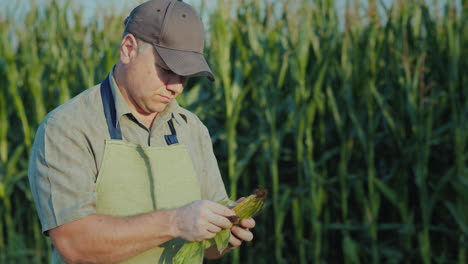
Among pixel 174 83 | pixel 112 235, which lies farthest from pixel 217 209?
pixel 174 83

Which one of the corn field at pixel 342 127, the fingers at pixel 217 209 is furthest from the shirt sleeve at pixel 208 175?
the corn field at pixel 342 127

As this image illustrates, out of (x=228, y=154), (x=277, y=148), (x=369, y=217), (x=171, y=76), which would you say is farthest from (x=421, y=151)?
(x=171, y=76)

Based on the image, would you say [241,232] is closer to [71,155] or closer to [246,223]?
[246,223]

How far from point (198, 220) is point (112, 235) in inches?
9.4

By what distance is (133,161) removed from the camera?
70.4 inches

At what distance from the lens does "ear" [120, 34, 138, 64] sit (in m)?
1.78

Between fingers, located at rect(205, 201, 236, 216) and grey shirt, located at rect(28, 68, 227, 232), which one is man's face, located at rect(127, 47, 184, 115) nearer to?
grey shirt, located at rect(28, 68, 227, 232)

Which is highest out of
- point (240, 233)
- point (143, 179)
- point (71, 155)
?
point (71, 155)

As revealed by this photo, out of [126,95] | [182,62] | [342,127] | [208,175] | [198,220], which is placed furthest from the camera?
[342,127]

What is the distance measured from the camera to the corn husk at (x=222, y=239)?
1774 mm

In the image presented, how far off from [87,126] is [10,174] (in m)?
3.65

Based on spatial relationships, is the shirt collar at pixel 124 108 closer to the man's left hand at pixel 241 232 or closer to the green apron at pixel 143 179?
the green apron at pixel 143 179

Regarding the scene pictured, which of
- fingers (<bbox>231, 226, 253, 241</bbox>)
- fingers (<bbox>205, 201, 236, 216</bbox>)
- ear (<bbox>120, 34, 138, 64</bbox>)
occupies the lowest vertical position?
fingers (<bbox>231, 226, 253, 241</bbox>)

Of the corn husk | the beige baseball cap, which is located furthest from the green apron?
the beige baseball cap
